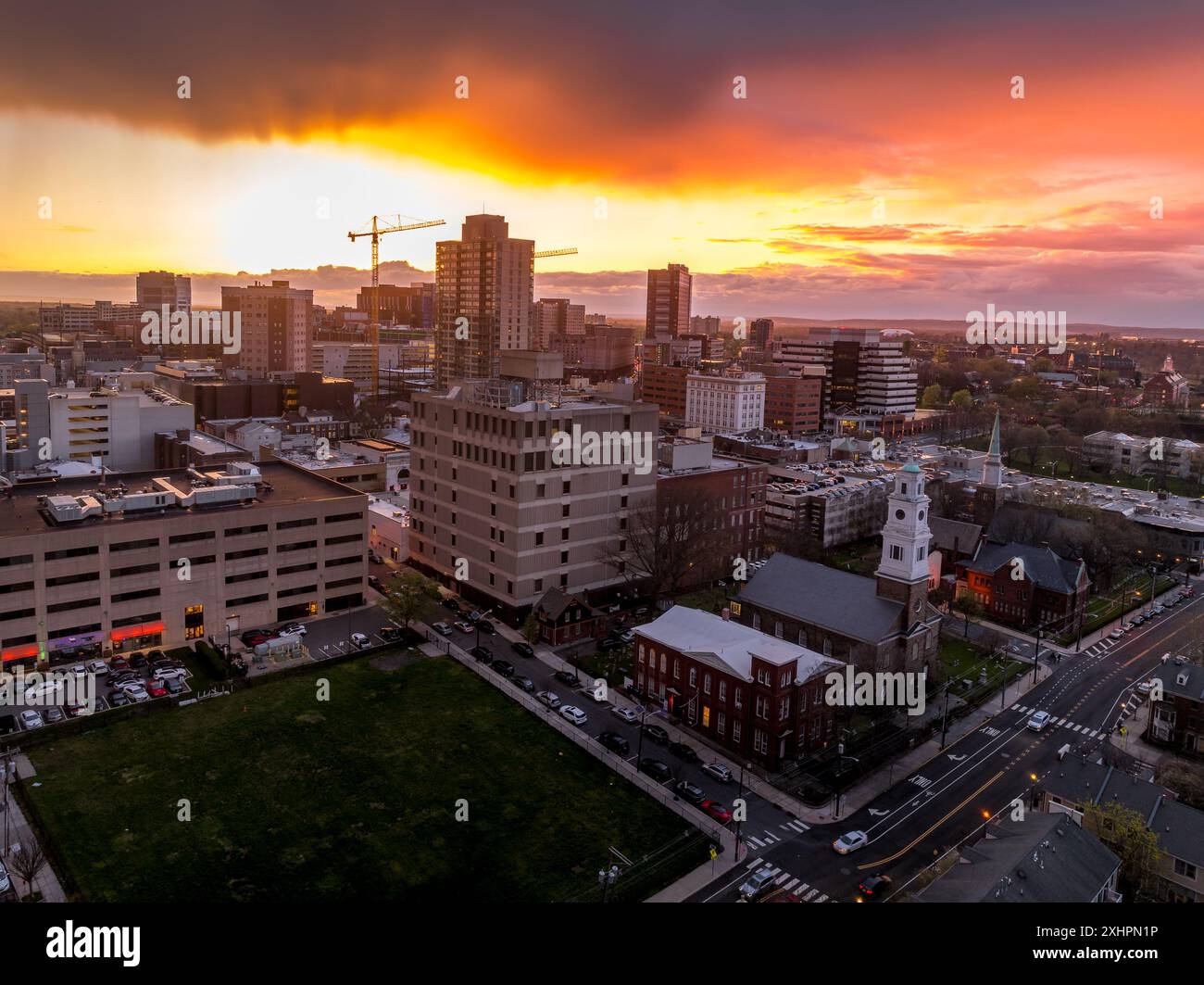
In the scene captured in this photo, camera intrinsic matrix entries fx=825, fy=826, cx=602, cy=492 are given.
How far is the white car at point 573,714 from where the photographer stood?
3167 centimetres

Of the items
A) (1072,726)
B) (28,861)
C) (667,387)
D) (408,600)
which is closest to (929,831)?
(1072,726)

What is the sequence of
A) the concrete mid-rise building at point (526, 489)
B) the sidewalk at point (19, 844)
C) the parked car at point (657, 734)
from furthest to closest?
1. the concrete mid-rise building at point (526, 489)
2. the parked car at point (657, 734)
3. the sidewalk at point (19, 844)

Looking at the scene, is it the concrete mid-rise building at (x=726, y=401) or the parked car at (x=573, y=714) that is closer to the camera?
the parked car at (x=573, y=714)

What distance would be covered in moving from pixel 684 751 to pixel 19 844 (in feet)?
67.1

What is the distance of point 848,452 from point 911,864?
202 ft

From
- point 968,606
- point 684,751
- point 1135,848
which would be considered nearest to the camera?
point 1135,848

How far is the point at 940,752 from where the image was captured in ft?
101

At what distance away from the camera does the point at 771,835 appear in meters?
25.3

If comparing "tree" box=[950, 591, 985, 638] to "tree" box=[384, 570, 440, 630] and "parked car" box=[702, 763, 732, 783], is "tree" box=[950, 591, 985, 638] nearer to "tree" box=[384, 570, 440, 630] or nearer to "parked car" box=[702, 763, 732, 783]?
"parked car" box=[702, 763, 732, 783]

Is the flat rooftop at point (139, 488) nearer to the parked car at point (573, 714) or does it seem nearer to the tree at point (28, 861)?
the tree at point (28, 861)

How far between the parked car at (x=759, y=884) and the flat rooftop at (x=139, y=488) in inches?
1079

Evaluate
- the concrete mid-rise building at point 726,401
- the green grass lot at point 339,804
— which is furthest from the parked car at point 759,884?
the concrete mid-rise building at point 726,401

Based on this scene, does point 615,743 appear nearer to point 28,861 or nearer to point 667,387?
point 28,861
